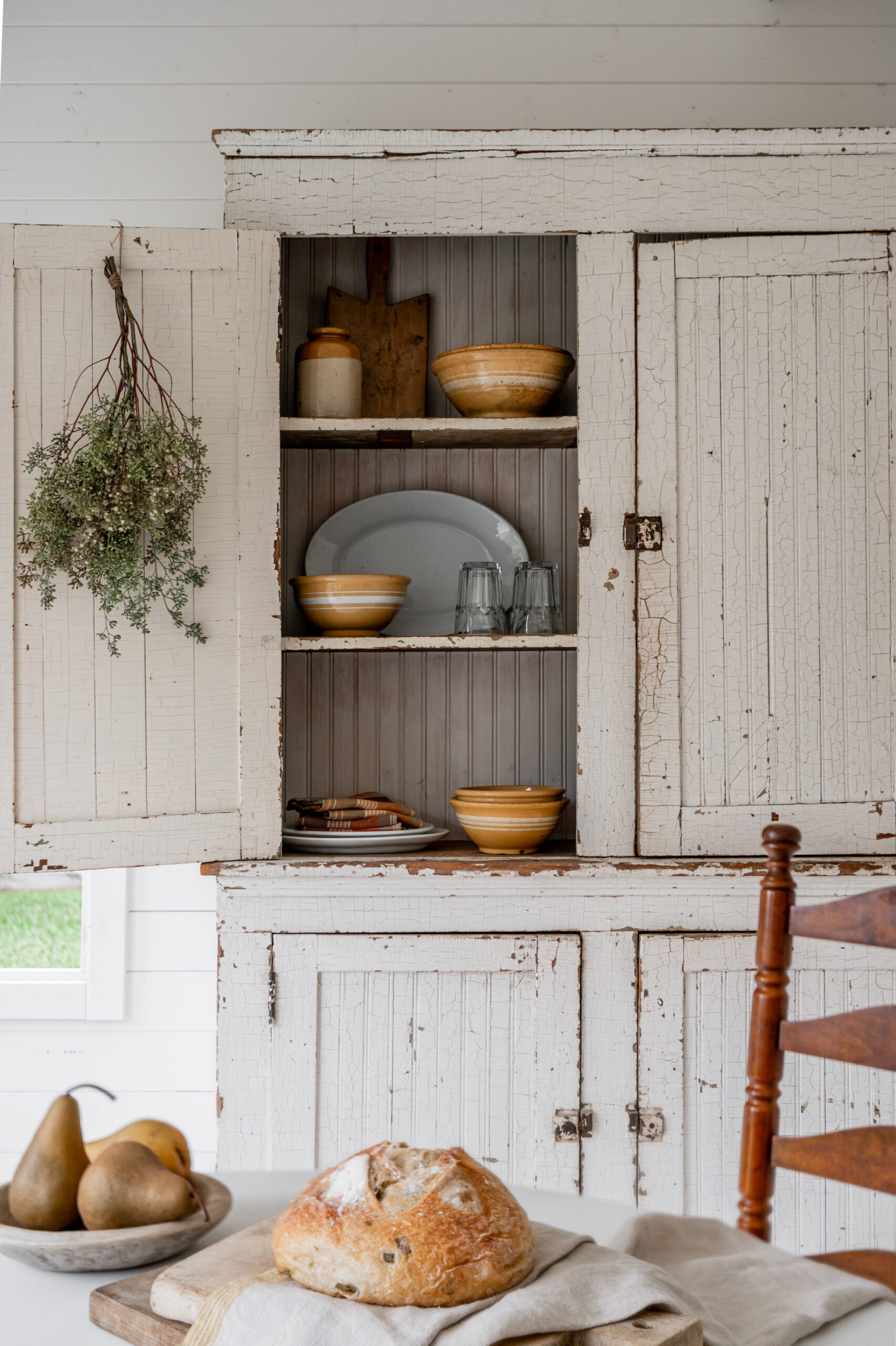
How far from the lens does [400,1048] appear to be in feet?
5.76

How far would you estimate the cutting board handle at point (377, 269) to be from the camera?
2189mm

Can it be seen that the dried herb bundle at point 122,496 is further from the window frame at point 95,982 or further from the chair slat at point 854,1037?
the chair slat at point 854,1037

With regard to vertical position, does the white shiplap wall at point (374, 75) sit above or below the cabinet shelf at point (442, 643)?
above

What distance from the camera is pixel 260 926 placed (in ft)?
5.82

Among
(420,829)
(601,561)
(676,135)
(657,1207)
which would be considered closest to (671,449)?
(601,561)

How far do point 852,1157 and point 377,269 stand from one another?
1.80 meters

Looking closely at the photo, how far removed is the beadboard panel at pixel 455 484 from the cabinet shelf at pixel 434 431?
0.10m

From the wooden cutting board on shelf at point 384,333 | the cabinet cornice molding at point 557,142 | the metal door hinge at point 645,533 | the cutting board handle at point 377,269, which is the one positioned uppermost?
the cabinet cornice molding at point 557,142

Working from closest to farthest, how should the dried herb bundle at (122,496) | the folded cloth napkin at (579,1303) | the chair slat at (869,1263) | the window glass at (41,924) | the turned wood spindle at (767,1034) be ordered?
the folded cloth napkin at (579,1303), the chair slat at (869,1263), the turned wood spindle at (767,1034), the dried herb bundle at (122,496), the window glass at (41,924)

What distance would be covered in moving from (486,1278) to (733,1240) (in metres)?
0.30

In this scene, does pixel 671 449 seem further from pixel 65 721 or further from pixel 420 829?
pixel 65 721

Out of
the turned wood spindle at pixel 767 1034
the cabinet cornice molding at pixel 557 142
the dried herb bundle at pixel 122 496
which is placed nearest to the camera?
the turned wood spindle at pixel 767 1034

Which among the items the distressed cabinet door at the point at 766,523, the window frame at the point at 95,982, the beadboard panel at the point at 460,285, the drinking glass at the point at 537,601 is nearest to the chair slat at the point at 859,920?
the distressed cabinet door at the point at 766,523

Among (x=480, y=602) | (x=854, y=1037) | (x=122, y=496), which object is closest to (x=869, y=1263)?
(x=854, y=1037)
